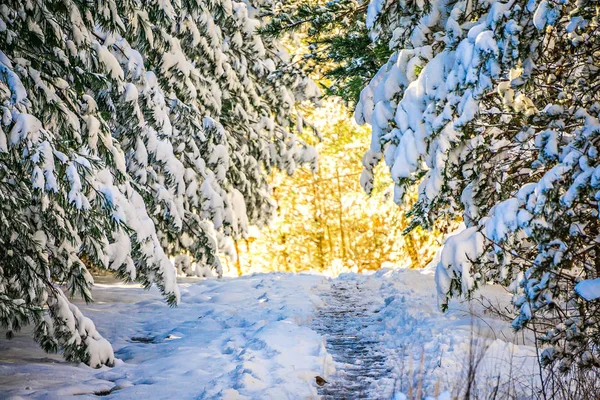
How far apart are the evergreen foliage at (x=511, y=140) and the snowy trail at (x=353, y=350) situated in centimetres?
108

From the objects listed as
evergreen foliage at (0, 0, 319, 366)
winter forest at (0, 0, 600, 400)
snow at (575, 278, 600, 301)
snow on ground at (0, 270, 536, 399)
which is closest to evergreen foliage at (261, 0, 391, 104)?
winter forest at (0, 0, 600, 400)

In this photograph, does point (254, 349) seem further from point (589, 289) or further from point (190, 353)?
point (589, 289)

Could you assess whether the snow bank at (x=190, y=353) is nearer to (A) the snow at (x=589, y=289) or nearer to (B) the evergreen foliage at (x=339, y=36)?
(A) the snow at (x=589, y=289)

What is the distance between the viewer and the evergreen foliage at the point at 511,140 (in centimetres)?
342

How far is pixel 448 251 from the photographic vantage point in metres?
4.07

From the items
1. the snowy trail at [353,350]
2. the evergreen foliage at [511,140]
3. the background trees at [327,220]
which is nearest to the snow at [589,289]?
the evergreen foliage at [511,140]

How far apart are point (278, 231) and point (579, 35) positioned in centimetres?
1899

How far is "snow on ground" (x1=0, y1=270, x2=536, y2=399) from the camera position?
440 cm

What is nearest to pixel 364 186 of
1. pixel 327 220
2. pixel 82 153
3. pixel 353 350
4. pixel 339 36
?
pixel 353 350

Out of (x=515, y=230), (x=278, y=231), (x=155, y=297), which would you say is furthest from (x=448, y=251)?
(x=278, y=231)

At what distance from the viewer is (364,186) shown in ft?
23.0

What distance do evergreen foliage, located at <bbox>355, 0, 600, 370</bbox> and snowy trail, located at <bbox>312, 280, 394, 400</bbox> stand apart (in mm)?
1081

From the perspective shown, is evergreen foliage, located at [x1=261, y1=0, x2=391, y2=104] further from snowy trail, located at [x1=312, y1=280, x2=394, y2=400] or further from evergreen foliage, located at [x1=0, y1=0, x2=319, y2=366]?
snowy trail, located at [x1=312, y1=280, x2=394, y2=400]

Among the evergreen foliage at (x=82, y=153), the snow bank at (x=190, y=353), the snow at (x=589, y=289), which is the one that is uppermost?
the evergreen foliage at (x=82, y=153)
